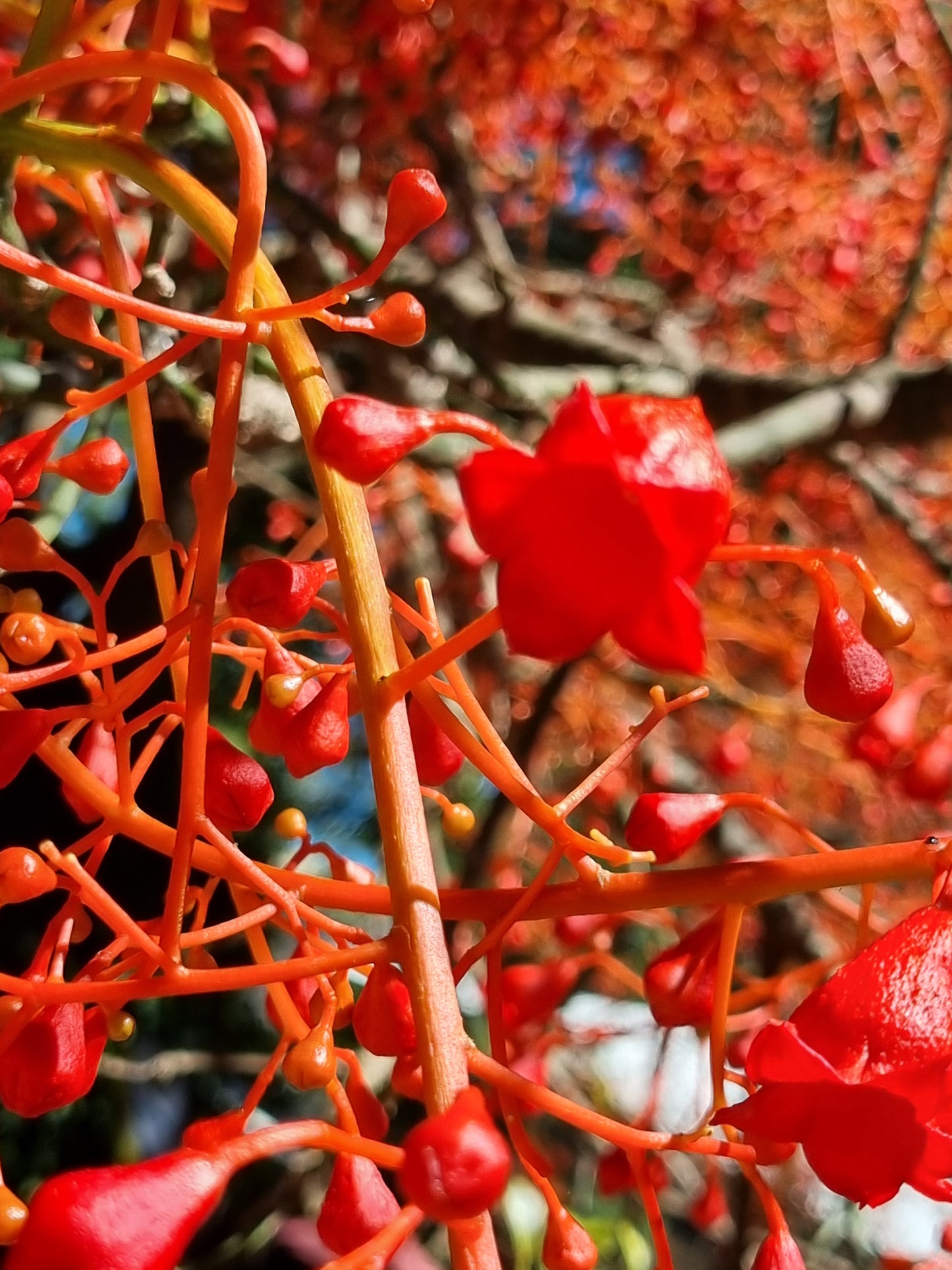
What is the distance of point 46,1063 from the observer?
0.29 m

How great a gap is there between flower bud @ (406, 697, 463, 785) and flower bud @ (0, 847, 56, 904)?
12cm

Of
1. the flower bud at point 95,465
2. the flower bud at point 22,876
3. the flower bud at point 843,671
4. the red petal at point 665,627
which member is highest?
the red petal at point 665,627

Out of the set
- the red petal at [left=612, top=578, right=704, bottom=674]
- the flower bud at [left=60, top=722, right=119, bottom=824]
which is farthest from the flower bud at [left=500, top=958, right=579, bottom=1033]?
the red petal at [left=612, top=578, right=704, bottom=674]

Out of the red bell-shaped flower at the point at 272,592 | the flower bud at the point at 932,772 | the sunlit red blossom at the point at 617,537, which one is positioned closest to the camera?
the sunlit red blossom at the point at 617,537

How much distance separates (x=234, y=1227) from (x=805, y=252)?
1633 millimetres

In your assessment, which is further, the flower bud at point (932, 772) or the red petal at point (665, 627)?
the flower bud at point (932, 772)

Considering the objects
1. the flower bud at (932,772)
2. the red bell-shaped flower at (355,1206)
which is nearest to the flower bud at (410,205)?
the red bell-shaped flower at (355,1206)

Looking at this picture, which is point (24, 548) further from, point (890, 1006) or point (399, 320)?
point (890, 1006)

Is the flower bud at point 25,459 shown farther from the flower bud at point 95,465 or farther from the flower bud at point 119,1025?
the flower bud at point 119,1025

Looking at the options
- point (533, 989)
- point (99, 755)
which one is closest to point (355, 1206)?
point (99, 755)

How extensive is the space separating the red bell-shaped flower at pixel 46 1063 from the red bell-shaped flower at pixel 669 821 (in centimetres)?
16

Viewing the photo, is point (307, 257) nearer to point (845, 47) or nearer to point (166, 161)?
point (166, 161)

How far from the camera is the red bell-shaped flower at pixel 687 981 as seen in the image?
0.34 meters

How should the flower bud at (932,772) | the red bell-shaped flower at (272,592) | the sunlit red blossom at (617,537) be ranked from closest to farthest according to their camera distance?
the sunlit red blossom at (617,537) < the red bell-shaped flower at (272,592) < the flower bud at (932,772)
